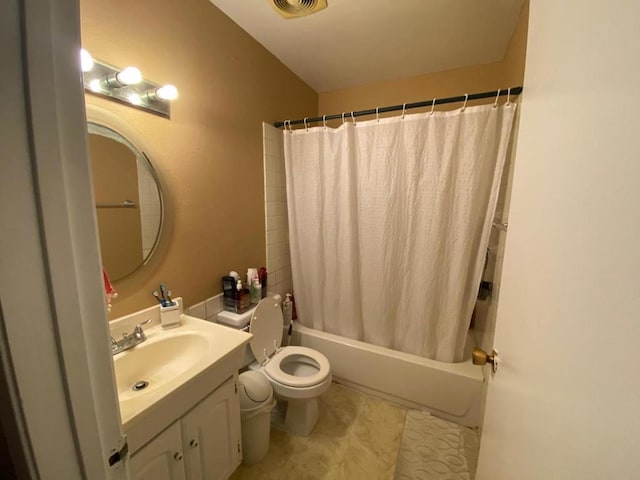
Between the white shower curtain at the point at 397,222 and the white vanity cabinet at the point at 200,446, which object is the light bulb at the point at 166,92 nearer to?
the white shower curtain at the point at 397,222

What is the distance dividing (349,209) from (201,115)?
1046mm

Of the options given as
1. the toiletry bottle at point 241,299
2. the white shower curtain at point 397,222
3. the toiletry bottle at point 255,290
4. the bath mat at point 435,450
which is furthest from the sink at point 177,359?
the bath mat at point 435,450

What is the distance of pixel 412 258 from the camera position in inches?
66.5

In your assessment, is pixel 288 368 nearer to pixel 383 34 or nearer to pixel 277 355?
pixel 277 355

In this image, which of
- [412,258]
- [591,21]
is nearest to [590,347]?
[591,21]

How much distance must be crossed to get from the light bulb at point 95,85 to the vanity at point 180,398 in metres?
0.91

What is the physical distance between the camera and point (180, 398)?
842 millimetres

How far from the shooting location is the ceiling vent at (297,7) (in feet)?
4.27

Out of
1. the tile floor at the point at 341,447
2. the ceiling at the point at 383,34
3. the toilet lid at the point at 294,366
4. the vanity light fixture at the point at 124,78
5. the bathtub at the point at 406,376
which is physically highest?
the ceiling at the point at 383,34

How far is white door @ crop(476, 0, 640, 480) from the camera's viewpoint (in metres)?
0.27

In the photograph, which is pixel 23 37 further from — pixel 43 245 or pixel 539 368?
pixel 539 368

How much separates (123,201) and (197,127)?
0.54 metres

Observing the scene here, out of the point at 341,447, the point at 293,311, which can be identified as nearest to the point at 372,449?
the point at 341,447

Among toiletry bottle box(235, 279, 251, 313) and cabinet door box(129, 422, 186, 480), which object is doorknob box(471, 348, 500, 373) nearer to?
cabinet door box(129, 422, 186, 480)
